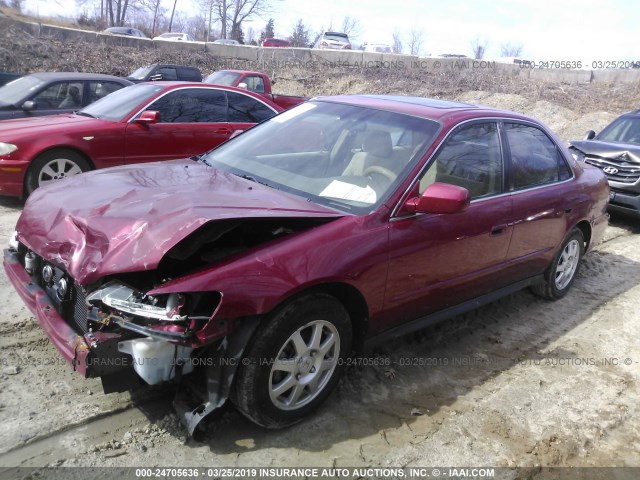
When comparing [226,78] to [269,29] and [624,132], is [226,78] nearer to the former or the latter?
[624,132]

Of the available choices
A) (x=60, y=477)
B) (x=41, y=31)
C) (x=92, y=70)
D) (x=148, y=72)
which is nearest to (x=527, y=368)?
(x=60, y=477)

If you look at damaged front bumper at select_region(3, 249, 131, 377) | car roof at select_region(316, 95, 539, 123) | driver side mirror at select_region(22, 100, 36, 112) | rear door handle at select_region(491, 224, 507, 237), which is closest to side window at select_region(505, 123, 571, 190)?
car roof at select_region(316, 95, 539, 123)

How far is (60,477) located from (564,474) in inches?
98.4

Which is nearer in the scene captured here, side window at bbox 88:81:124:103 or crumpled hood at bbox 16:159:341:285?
crumpled hood at bbox 16:159:341:285

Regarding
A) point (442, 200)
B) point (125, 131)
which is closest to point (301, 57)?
point (125, 131)

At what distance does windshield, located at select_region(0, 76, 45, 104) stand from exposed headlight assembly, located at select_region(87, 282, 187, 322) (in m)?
6.92

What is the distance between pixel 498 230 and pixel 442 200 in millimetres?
983

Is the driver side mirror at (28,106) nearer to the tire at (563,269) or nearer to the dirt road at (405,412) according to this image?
the dirt road at (405,412)

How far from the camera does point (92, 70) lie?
21672 mm

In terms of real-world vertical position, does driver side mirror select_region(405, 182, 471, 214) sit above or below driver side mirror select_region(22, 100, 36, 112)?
above

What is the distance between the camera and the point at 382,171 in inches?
132

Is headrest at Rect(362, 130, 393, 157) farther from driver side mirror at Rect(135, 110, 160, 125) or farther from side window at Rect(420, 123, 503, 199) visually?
driver side mirror at Rect(135, 110, 160, 125)

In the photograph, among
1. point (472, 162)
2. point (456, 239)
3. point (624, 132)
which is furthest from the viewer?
point (624, 132)

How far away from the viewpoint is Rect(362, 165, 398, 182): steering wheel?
3270mm
